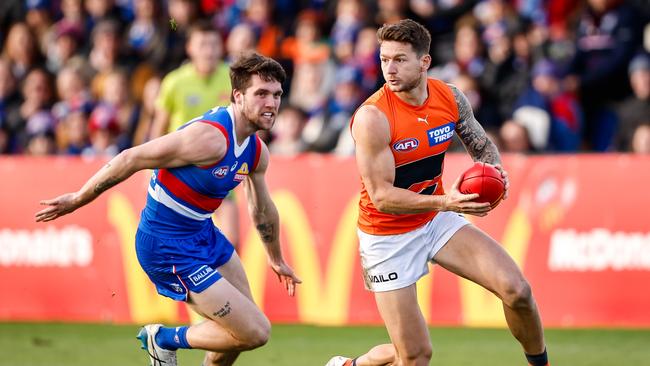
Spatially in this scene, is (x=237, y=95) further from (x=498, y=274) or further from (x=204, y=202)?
(x=498, y=274)

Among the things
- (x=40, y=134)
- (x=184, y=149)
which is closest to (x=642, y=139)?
(x=184, y=149)

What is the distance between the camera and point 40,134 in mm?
15828

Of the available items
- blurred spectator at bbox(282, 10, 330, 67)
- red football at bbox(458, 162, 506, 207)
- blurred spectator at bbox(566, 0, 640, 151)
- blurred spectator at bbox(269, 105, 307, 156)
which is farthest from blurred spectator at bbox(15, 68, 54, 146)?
red football at bbox(458, 162, 506, 207)

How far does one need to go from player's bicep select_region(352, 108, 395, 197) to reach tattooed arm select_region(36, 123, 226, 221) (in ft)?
3.00

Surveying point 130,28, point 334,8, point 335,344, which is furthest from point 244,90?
point 130,28

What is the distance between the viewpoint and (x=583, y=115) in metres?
14.4

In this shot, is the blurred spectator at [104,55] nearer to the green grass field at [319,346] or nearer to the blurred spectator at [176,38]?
the blurred spectator at [176,38]

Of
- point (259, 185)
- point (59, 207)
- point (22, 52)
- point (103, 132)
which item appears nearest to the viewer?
point (59, 207)

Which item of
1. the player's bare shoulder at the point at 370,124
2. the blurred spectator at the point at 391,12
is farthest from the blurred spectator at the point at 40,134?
the player's bare shoulder at the point at 370,124

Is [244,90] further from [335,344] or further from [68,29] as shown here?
[68,29]

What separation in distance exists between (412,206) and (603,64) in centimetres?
726

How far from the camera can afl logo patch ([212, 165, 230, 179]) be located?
7.96 meters

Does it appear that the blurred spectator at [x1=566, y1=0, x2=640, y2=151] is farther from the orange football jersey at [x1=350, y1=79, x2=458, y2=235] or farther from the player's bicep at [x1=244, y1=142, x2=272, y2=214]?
the player's bicep at [x1=244, y1=142, x2=272, y2=214]

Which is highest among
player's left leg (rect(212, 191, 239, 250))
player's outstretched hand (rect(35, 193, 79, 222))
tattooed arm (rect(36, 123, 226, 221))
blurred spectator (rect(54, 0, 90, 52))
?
blurred spectator (rect(54, 0, 90, 52))
